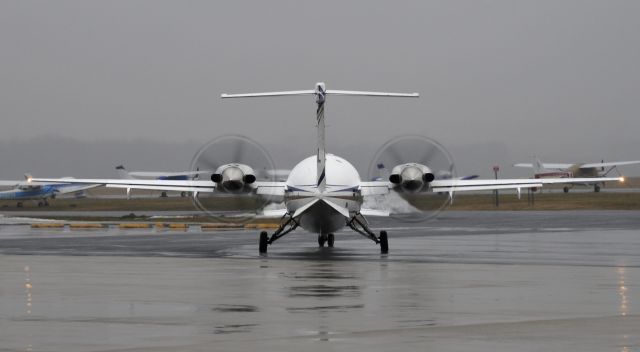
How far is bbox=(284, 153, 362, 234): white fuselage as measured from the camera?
3744 cm

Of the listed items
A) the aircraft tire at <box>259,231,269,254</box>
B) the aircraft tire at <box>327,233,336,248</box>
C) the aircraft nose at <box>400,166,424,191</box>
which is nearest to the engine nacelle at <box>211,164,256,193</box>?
the aircraft tire at <box>259,231,269,254</box>

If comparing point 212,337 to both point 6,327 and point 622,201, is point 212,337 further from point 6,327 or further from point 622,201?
point 622,201

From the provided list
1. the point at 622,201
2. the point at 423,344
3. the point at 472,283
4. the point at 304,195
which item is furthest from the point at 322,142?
the point at 622,201

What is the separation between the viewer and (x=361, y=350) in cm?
1473

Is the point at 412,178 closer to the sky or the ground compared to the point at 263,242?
closer to the sky

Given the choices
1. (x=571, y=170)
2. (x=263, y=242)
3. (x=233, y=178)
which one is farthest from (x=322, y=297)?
(x=571, y=170)

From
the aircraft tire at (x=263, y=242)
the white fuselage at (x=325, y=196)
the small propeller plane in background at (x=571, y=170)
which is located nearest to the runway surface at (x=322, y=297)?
the aircraft tire at (x=263, y=242)

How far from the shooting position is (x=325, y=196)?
37.3 m

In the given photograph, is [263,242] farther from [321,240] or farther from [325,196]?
[321,240]

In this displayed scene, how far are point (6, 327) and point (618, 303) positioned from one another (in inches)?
409

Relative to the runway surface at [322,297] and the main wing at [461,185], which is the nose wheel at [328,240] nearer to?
the runway surface at [322,297]

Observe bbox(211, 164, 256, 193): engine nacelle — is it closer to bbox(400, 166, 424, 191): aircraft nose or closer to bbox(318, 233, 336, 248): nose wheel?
bbox(318, 233, 336, 248): nose wheel

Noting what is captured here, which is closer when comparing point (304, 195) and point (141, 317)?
point (141, 317)

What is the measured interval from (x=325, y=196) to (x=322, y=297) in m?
15.0
